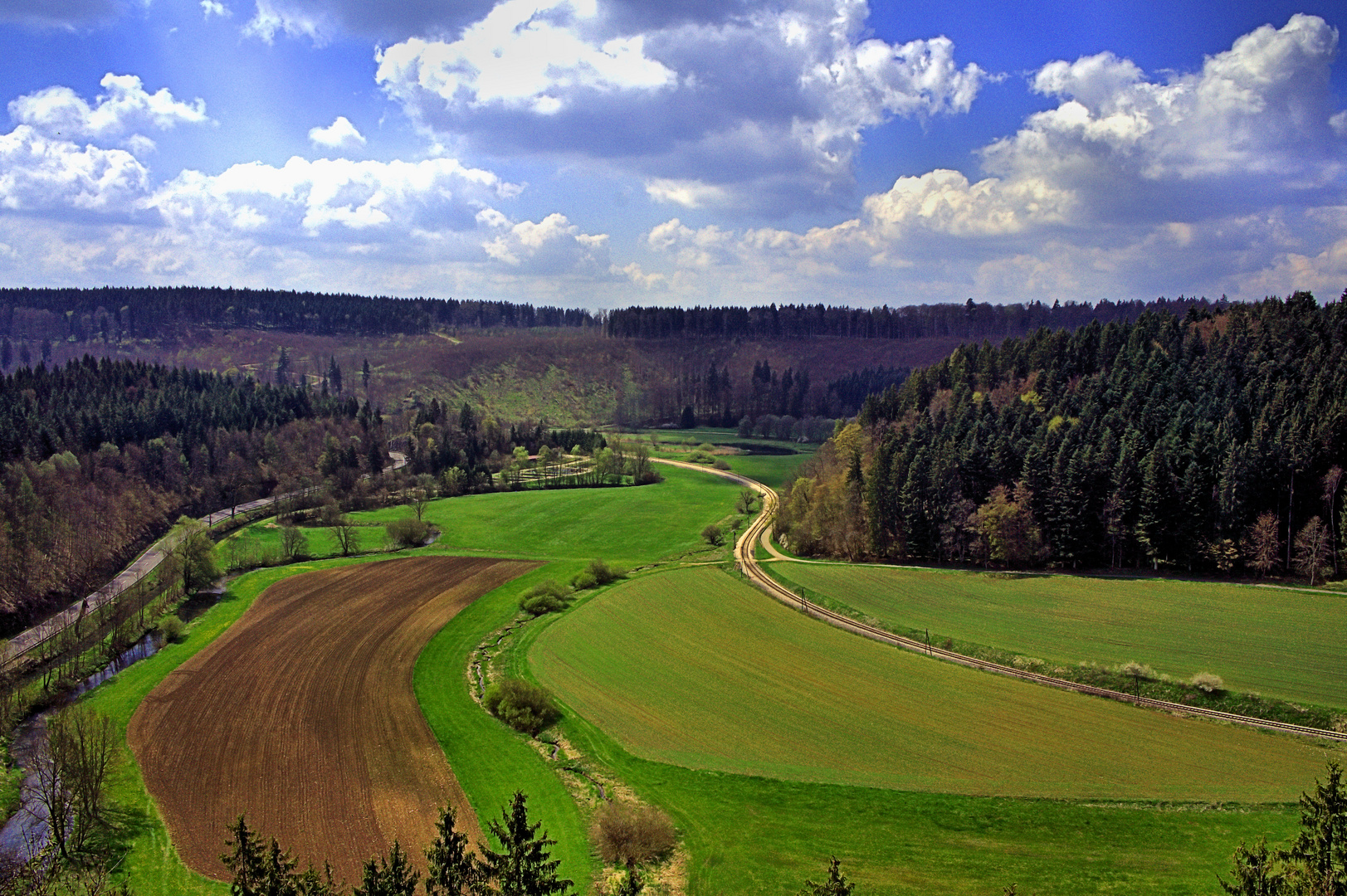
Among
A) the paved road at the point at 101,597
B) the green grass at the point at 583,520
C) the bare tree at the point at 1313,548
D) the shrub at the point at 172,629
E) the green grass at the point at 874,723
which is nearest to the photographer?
the green grass at the point at 874,723

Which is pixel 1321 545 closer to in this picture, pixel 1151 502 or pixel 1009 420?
pixel 1151 502

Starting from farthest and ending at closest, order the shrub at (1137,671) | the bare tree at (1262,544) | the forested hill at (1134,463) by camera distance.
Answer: the forested hill at (1134,463)
the bare tree at (1262,544)
the shrub at (1137,671)

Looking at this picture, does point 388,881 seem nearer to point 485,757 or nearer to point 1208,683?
point 485,757

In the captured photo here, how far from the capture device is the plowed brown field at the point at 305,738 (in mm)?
39281

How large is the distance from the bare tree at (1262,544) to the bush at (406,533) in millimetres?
97426

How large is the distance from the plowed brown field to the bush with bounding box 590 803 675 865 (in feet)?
22.7

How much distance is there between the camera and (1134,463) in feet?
281

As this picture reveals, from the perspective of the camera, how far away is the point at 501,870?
2366cm

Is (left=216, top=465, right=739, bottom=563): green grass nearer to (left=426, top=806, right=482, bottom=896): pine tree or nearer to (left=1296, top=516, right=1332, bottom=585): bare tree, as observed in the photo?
(left=1296, top=516, right=1332, bottom=585): bare tree

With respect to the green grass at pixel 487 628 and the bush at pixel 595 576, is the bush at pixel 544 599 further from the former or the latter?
the bush at pixel 595 576

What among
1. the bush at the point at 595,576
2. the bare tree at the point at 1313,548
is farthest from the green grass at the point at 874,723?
the bare tree at the point at 1313,548

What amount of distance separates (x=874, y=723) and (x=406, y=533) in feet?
247

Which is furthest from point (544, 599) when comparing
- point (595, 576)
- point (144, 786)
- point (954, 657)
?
point (954, 657)

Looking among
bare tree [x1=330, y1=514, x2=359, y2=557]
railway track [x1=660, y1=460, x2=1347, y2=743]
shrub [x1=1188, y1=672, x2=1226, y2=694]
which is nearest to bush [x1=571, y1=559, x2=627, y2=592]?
railway track [x1=660, y1=460, x2=1347, y2=743]
